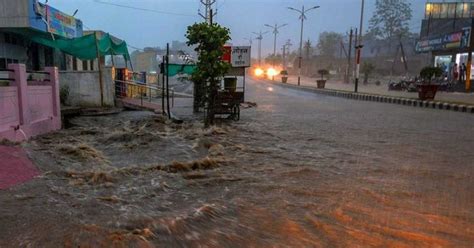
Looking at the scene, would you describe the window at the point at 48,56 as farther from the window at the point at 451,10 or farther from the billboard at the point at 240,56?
the window at the point at 451,10

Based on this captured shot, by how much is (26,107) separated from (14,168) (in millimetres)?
4054

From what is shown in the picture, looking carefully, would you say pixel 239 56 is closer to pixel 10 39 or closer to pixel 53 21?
pixel 53 21

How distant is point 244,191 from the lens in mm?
6781

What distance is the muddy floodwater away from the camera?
4.95m

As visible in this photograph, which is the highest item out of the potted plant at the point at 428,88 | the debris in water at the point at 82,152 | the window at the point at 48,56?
the window at the point at 48,56

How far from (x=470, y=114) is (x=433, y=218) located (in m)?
15.0

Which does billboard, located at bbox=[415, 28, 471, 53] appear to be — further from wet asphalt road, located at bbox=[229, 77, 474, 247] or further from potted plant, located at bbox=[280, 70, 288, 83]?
potted plant, located at bbox=[280, 70, 288, 83]

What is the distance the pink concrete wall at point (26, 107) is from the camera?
403 inches

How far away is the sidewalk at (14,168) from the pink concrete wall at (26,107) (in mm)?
1284

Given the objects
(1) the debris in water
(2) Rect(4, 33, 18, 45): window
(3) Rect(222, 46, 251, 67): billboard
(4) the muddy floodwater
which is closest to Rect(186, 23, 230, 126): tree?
(4) the muddy floodwater

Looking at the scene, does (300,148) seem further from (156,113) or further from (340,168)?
(156,113)

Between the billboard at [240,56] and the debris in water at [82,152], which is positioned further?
the billboard at [240,56]

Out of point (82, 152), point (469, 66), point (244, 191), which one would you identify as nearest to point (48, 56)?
point (82, 152)

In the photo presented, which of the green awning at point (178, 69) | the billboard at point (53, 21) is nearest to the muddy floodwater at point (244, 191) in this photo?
the billboard at point (53, 21)
